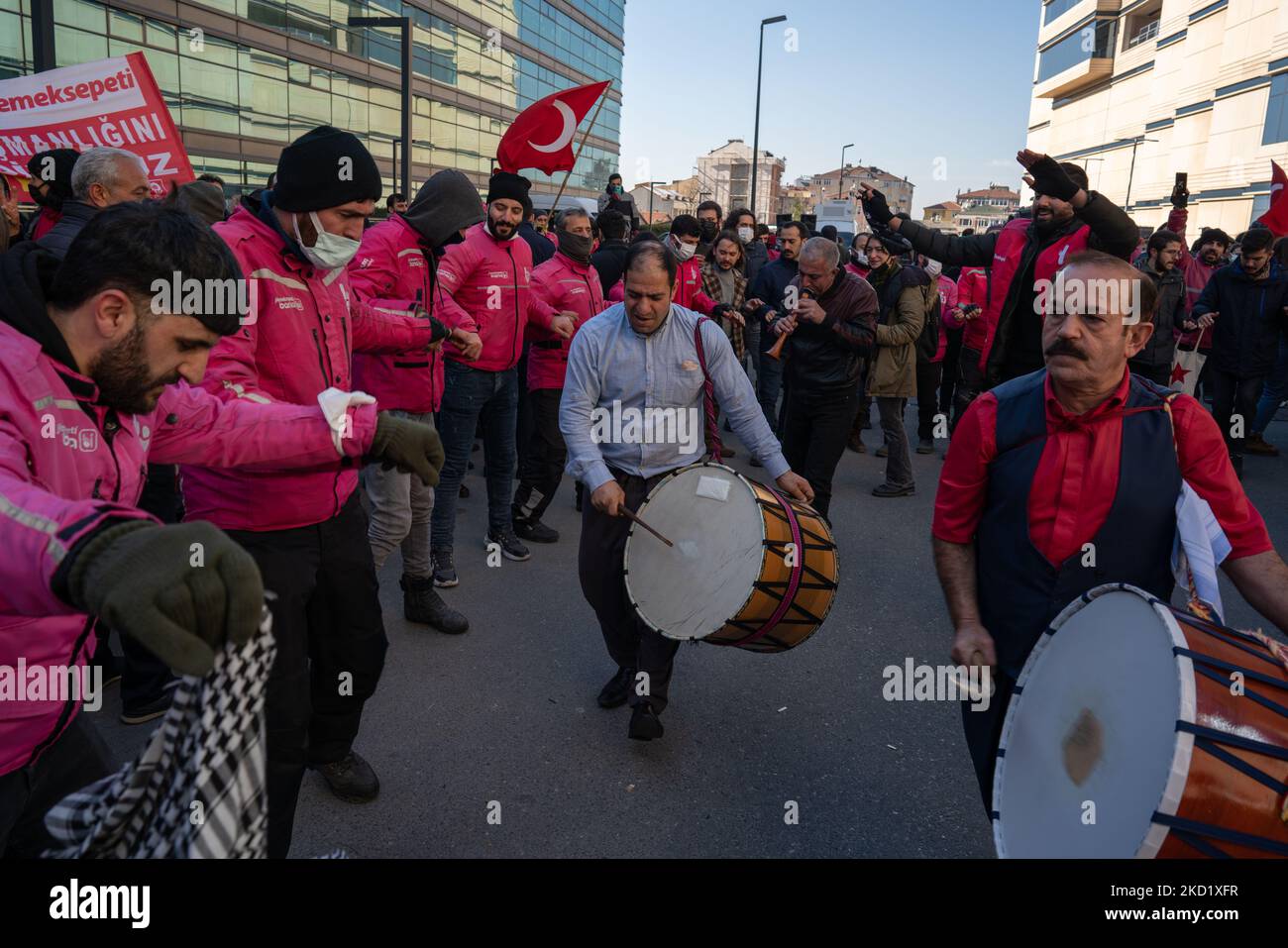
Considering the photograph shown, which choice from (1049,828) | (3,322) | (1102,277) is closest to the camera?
(3,322)

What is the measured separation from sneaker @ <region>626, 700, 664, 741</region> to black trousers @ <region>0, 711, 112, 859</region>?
227 centimetres

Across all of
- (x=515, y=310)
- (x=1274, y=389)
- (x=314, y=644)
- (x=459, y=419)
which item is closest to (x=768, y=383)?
(x=515, y=310)

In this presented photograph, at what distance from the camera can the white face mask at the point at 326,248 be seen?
3004mm

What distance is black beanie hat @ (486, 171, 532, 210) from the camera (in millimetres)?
5758

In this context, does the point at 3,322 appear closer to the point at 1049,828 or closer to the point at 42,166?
the point at 1049,828

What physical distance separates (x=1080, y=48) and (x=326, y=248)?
68275mm

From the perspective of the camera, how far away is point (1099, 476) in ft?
8.02

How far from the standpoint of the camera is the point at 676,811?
3529 millimetres

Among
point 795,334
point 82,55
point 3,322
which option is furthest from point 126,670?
point 82,55

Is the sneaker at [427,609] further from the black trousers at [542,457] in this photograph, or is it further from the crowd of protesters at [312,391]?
→ the black trousers at [542,457]

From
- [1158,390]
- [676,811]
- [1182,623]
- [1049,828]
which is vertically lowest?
[676,811]

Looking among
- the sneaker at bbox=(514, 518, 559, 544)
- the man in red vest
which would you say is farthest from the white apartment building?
the sneaker at bbox=(514, 518, 559, 544)

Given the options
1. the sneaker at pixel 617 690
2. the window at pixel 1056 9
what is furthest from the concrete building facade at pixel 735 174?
the sneaker at pixel 617 690
